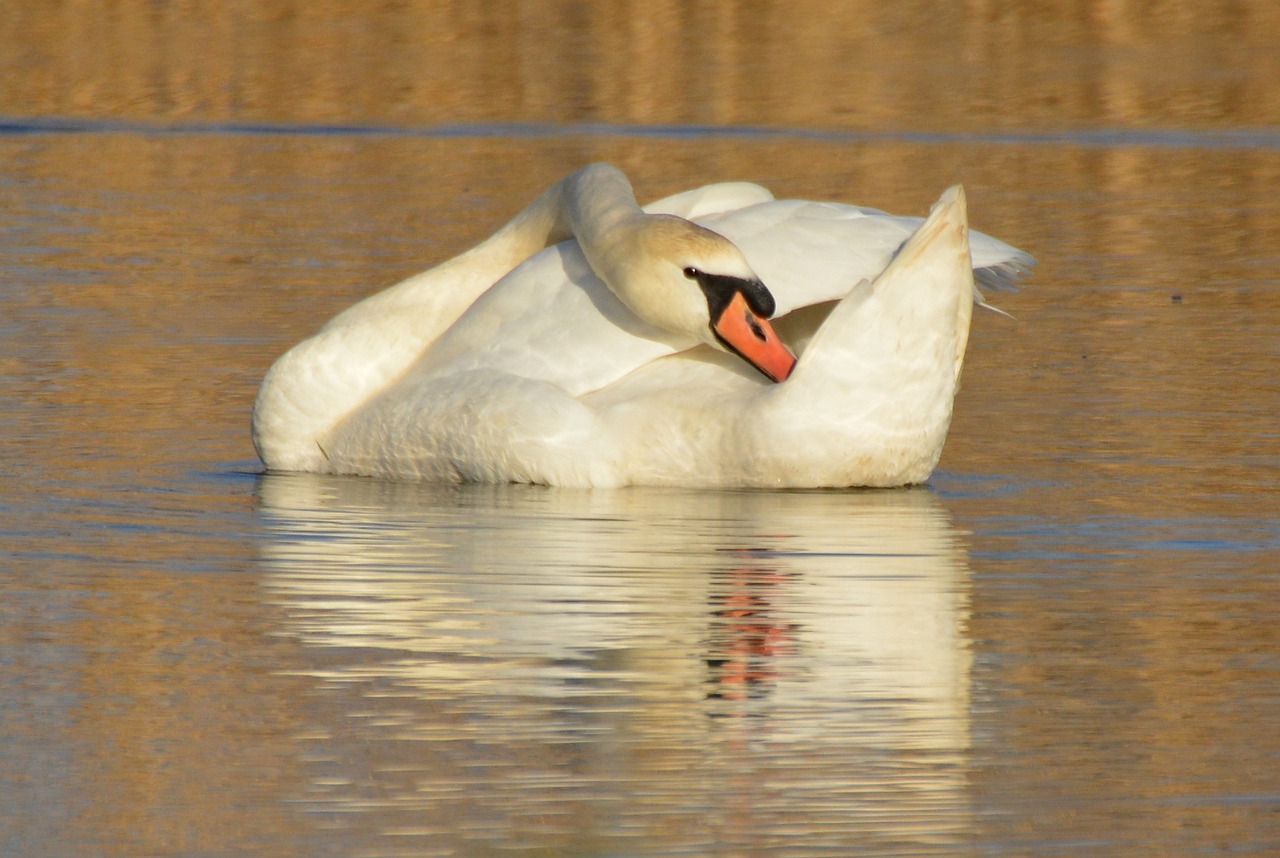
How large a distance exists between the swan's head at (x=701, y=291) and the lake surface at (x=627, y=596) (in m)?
0.44

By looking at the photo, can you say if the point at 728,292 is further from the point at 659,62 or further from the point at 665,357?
the point at 659,62

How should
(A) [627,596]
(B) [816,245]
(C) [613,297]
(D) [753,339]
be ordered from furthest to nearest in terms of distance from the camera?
1. (C) [613,297]
2. (B) [816,245]
3. (D) [753,339]
4. (A) [627,596]

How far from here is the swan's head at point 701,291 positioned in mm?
7293

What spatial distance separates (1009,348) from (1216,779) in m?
5.95

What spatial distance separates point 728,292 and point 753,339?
5.9 inches

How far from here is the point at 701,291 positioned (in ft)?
24.2

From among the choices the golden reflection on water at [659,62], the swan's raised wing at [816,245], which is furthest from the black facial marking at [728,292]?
the golden reflection on water at [659,62]

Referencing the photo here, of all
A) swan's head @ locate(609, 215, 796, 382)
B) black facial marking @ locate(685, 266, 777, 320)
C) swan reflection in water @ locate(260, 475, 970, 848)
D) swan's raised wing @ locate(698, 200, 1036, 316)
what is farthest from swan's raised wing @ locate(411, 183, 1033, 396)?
swan reflection in water @ locate(260, 475, 970, 848)

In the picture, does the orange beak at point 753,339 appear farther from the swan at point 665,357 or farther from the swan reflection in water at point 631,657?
the swan reflection in water at point 631,657

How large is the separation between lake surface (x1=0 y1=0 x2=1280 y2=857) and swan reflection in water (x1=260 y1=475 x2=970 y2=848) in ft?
0.04

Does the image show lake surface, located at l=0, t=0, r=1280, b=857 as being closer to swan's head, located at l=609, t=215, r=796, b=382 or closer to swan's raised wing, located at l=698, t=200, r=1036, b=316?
swan's head, located at l=609, t=215, r=796, b=382

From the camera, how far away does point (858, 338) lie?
706 centimetres

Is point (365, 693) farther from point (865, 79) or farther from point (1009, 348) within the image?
point (865, 79)

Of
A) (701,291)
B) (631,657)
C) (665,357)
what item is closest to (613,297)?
(665,357)
